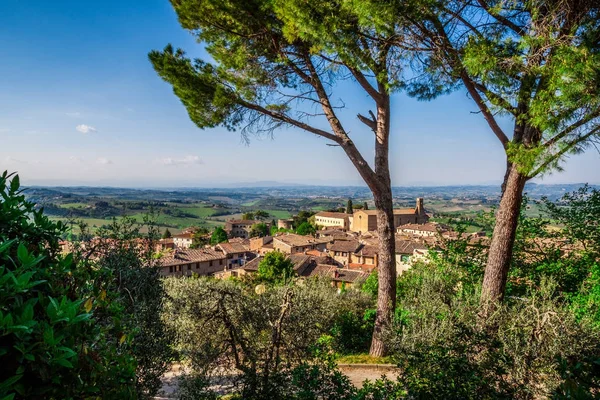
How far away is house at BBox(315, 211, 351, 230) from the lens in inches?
3111

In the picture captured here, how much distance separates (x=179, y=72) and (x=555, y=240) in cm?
928

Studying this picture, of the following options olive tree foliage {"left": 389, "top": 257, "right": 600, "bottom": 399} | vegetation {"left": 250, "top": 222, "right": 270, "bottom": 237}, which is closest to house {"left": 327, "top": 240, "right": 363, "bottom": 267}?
vegetation {"left": 250, "top": 222, "right": 270, "bottom": 237}

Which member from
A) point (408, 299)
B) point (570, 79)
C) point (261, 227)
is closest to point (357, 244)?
point (261, 227)

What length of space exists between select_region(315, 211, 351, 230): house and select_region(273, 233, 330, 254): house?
2545 centimetres

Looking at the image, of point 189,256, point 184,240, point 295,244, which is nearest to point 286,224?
point 184,240

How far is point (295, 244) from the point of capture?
161 ft

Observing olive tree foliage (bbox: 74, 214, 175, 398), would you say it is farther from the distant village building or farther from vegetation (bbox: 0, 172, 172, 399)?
the distant village building

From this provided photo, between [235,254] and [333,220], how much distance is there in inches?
1576

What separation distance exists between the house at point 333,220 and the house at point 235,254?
3423 cm

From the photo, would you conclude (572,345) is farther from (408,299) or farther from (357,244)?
(357,244)

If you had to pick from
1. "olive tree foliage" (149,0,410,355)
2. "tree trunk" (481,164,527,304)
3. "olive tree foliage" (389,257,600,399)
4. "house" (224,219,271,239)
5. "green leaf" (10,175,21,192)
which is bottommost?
"house" (224,219,271,239)

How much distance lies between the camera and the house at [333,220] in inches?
3111

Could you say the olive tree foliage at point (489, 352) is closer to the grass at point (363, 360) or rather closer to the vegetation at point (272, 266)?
the grass at point (363, 360)

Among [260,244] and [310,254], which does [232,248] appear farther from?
[310,254]
